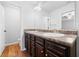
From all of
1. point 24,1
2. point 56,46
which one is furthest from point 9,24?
point 56,46

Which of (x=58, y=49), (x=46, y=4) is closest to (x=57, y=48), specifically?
(x=58, y=49)

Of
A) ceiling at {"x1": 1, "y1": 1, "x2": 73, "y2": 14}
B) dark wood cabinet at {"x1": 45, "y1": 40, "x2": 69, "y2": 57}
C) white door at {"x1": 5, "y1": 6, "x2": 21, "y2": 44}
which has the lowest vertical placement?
dark wood cabinet at {"x1": 45, "y1": 40, "x2": 69, "y2": 57}

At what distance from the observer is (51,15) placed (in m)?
1.52

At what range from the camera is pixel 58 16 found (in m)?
1.47

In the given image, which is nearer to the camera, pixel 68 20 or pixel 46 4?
pixel 68 20

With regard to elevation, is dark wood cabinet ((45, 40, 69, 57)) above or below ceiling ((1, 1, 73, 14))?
below

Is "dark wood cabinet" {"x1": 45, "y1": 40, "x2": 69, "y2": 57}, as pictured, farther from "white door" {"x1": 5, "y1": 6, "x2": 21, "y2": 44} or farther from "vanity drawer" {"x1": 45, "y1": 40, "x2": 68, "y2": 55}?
"white door" {"x1": 5, "y1": 6, "x2": 21, "y2": 44}

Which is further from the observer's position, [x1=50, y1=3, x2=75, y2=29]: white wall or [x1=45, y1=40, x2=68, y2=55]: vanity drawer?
[x1=50, y1=3, x2=75, y2=29]: white wall

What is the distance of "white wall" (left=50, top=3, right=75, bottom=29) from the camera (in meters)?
1.37

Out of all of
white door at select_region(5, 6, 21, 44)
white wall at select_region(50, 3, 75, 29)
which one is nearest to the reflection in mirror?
white wall at select_region(50, 3, 75, 29)

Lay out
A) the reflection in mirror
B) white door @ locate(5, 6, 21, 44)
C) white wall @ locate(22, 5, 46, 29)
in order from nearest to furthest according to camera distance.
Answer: the reflection in mirror, white door @ locate(5, 6, 21, 44), white wall @ locate(22, 5, 46, 29)

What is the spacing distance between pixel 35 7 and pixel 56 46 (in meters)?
0.93

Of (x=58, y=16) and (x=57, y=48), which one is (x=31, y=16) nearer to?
(x=58, y=16)

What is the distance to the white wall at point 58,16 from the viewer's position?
1.37 m
